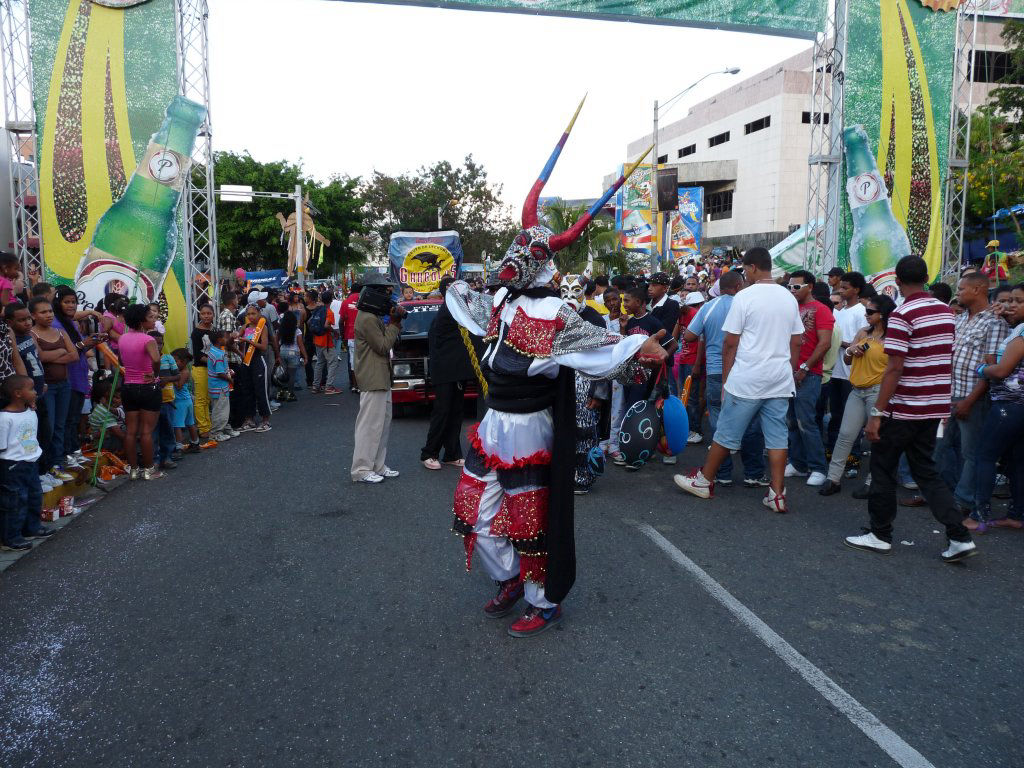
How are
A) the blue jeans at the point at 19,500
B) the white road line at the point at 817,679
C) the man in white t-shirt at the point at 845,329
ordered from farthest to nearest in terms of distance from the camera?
the man in white t-shirt at the point at 845,329, the blue jeans at the point at 19,500, the white road line at the point at 817,679

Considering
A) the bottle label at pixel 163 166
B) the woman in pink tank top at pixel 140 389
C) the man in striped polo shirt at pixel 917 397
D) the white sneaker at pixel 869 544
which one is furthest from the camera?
the bottle label at pixel 163 166

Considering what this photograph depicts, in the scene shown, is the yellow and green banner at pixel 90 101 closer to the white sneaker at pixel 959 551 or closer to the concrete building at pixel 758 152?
the white sneaker at pixel 959 551

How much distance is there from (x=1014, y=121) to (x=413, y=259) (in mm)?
17124

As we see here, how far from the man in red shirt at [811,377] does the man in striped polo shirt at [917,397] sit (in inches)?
78.7

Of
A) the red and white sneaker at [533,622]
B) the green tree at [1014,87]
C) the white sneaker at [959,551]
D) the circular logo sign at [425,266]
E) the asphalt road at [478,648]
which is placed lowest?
the asphalt road at [478,648]

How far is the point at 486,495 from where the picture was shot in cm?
387

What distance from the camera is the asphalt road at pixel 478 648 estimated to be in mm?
2936

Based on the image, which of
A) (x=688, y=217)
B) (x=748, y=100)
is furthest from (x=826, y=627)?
(x=748, y=100)

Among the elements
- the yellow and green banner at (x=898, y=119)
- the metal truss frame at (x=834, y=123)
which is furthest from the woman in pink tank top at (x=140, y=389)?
the yellow and green banner at (x=898, y=119)

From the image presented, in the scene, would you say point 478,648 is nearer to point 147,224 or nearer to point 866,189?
point 147,224

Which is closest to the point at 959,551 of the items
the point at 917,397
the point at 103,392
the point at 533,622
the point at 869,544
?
the point at 869,544

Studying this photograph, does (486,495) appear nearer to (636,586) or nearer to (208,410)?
(636,586)

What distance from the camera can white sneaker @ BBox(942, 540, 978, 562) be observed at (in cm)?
480

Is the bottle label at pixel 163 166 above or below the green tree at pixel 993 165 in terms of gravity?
below
